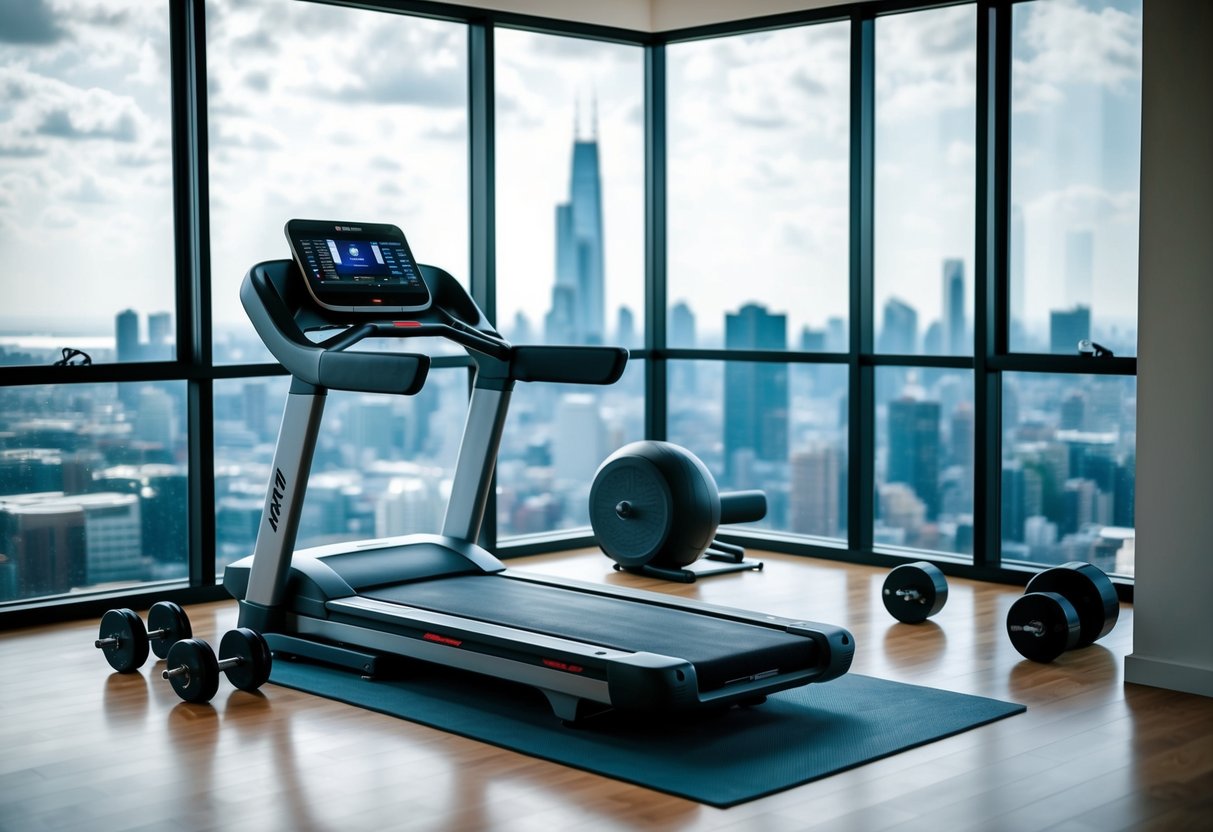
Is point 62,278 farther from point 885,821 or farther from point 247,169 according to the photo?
point 885,821

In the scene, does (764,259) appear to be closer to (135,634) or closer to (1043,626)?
(1043,626)

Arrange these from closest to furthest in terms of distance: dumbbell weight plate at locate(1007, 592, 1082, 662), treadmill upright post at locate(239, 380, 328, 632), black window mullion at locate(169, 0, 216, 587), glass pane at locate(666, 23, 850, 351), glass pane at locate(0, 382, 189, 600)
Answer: treadmill upright post at locate(239, 380, 328, 632) < dumbbell weight plate at locate(1007, 592, 1082, 662) < glass pane at locate(0, 382, 189, 600) < black window mullion at locate(169, 0, 216, 587) < glass pane at locate(666, 23, 850, 351)

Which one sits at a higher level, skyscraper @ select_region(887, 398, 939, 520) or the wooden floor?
skyscraper @ select_region(887, 398, 939, 520)

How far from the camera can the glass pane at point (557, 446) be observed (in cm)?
716

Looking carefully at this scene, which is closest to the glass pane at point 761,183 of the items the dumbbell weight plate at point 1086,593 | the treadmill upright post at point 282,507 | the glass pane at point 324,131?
the glass pane at point 324,131

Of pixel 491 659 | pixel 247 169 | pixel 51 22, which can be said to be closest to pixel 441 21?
pixel 247 169

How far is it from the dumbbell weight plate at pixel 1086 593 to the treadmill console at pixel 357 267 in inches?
97.5

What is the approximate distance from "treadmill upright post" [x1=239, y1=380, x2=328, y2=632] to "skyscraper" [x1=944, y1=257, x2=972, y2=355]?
10.3 ft

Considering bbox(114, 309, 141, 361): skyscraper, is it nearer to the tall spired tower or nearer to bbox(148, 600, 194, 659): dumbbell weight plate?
bbox(148, 600, 194, 659): dumbbell weight plate

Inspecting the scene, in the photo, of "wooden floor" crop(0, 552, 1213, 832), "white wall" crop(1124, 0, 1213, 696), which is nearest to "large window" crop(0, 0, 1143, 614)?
"wooden floor" crop(0, 552, 1213, 832)

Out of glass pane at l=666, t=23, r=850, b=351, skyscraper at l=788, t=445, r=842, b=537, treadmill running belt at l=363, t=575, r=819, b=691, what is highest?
glass pane at l=666, t=23, r=850, b=351

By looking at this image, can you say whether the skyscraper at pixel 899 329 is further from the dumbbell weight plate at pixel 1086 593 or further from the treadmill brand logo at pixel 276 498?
the treadmill brand logo at pixel 276 498

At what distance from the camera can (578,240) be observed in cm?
740

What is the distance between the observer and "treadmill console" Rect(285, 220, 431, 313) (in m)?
4.92
